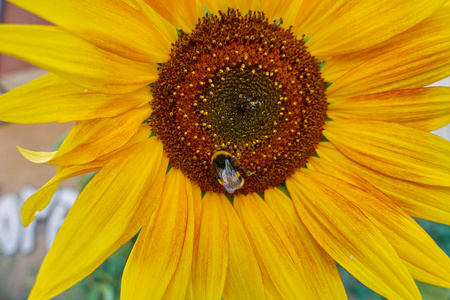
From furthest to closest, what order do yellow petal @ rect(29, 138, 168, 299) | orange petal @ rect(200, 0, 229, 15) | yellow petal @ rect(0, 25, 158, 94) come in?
1. orange petal @ rect(200, 0, 229, 15)
2. yellow petal @ rect(29, 138, 168, 299)
3. yellow petal @ rect(0, 25, 158, 94)

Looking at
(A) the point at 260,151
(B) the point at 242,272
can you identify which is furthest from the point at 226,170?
(B) the point at 242,272

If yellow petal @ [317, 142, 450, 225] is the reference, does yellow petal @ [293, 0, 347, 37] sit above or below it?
above

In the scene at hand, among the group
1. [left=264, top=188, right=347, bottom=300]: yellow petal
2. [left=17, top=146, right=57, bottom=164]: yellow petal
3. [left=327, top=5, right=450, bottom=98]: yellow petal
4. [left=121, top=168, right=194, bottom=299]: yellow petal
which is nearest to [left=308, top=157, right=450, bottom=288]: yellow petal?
[left=264, top=188, right=347, bottom=300]: yellow petal

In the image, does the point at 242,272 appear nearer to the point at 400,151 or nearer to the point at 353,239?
the point at 353,239

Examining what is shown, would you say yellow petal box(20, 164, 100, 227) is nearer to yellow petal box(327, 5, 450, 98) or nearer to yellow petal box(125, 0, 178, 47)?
yellow petal box(125, 0, 178, 47)

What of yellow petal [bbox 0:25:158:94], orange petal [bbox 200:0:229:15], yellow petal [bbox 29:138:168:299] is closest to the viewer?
yellow petal [bbox 0:25:158:94]

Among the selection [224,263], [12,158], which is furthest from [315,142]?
[12,158]

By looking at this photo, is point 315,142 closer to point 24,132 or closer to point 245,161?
point 245,161
